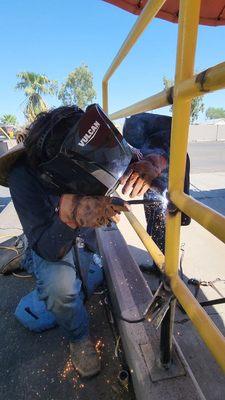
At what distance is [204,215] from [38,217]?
98 cm

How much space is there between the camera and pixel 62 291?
178 cm

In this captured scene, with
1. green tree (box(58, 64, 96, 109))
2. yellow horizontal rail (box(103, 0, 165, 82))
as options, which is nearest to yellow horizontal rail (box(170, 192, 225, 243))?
yellow horizontal rail (box(103, 0, 165, 82))

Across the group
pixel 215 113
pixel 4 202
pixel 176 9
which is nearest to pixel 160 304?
pixel 176 9

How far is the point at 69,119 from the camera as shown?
152 centimetres

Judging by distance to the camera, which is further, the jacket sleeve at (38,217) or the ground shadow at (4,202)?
the ground shadow at (4,202)

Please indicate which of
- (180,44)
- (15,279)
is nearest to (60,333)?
(15,279)

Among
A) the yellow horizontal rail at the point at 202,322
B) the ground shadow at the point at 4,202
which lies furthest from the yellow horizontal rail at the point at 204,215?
the ground shadow at the point at 4,202

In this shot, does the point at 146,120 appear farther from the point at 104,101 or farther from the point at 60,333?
the point at 60,333

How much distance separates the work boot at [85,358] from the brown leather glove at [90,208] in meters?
0.84

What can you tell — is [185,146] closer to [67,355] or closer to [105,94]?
[67,355]

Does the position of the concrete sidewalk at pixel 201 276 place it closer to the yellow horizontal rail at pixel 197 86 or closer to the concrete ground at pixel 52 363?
the concrete ground at pixel 52 363

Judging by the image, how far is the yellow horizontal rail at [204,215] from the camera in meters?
0.82

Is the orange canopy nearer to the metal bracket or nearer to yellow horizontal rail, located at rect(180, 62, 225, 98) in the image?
yellow horizontal rail, located at rect(180, 62, 225, 98)

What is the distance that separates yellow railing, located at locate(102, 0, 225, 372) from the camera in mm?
858
